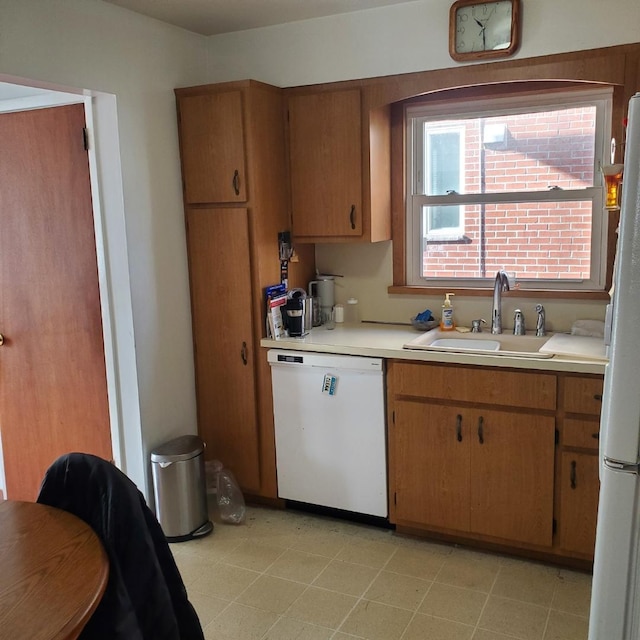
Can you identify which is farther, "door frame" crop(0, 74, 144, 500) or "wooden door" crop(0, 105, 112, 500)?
"wooden door" crop(0, 105, 112, 500)

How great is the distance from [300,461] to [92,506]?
69.0 inches

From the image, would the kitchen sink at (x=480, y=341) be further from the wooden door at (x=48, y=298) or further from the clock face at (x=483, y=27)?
the wooden door at (x=48, y=298)

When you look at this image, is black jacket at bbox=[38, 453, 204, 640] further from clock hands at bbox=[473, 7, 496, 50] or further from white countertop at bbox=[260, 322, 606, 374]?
clock hands at bbox=[473, 7, 496, 50]

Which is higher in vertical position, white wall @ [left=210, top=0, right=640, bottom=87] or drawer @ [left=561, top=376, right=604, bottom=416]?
white wall @ [left=210, top=0, right=640, bottom=87]

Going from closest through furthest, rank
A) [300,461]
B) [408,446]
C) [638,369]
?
[638,369] < [408,446] < [300,461]

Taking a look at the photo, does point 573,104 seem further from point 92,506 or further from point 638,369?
point 92,506

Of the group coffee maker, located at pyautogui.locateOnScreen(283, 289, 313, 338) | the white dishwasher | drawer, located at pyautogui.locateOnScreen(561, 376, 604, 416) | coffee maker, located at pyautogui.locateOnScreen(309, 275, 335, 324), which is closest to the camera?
drawer, located at pyautogui.locateOnScreen(561, 376, 604, 416)

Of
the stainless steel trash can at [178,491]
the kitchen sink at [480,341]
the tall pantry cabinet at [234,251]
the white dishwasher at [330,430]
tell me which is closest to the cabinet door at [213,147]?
the tall pantry cabinet at [234,251]

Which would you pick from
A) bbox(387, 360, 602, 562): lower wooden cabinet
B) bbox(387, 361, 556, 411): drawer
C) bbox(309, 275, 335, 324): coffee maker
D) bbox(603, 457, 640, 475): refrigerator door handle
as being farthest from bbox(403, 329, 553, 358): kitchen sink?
bbox(603, 457, 640, 475): refrigerator door handle

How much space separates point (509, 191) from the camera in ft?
11.0

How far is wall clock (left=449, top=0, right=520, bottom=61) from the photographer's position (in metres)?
2.93

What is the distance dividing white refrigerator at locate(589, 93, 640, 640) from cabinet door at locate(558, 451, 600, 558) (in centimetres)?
119

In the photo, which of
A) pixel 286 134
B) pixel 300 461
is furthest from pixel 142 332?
pixel 286 134

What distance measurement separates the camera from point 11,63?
2.59 m
